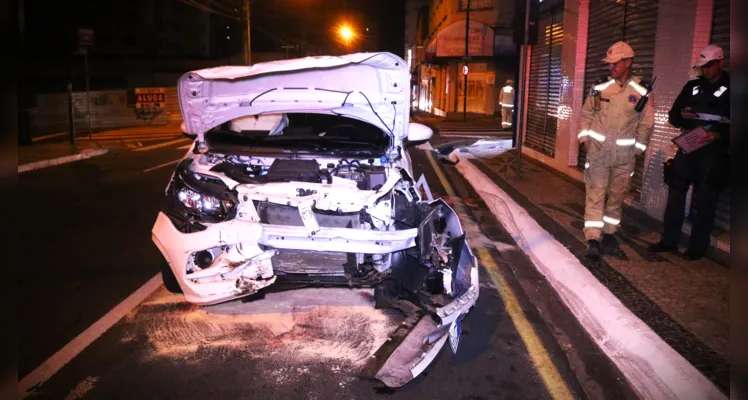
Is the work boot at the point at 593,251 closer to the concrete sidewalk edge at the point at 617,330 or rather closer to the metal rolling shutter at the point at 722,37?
the concrete sidewalk edge at the point at 617,330

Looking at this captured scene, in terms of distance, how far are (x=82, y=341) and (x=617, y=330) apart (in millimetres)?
3851

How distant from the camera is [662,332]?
13.4ft

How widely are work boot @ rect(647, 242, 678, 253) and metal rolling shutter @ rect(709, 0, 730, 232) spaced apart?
638 mm

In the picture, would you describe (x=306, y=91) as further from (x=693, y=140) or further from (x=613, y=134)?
(x=693, y=140)

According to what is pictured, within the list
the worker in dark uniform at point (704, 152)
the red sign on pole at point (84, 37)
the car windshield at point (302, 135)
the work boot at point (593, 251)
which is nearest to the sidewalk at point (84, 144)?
the red sign on pole at point (84, 37)

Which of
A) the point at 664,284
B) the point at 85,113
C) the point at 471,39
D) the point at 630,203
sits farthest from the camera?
the point at 471,39

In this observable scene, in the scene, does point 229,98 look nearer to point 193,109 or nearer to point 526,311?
point 193,109

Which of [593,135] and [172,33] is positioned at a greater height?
[172,33]

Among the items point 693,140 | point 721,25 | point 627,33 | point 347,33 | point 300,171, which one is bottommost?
point 300,171

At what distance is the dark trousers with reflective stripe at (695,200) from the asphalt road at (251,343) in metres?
1.52

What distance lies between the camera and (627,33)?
858 centimetres

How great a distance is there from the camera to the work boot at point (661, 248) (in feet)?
19.5

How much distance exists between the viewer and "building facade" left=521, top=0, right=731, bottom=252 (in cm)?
643

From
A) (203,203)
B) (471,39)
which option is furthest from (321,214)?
(471,39)
